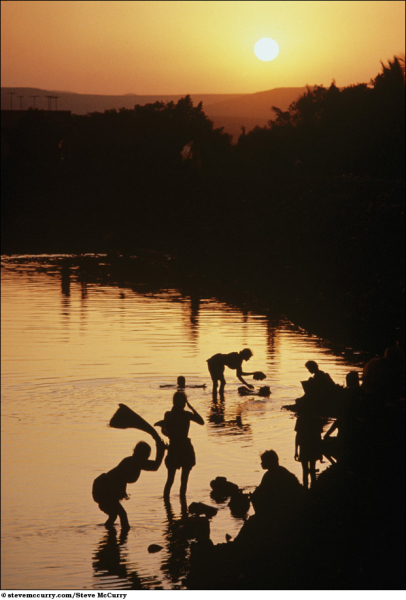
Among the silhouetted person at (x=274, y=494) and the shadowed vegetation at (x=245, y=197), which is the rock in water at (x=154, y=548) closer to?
the silhouetted person at (x=274, y=494)

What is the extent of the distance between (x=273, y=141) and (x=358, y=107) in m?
8.26

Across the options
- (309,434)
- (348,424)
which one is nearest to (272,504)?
(348,424)

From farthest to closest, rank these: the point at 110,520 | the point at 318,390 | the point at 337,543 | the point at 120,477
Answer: the point at 318,390 → the point at 110,520 → the point at 120,477 → the point at 337,543

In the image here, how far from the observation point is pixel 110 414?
18609mm

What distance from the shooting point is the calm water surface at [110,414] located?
10.7 meters

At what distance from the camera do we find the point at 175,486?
1362 cm

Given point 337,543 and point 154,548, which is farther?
point 154,548

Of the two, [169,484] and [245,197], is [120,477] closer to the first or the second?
[169,484]

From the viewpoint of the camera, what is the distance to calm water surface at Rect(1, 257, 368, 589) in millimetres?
10727

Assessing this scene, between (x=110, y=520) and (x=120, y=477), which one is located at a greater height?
(x=120, y=477)

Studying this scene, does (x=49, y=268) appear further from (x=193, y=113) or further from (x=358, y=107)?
(x=193, y=113)

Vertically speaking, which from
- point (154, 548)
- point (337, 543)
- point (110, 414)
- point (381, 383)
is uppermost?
Answer: point (381, 383)

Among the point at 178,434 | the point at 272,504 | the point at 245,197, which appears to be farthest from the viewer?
the point at 245,197

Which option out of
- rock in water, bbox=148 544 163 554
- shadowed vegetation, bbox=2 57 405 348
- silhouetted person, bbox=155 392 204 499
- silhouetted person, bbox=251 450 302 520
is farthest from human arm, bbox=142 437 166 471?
shadowed vegetation, bbox=2 57 405 348
